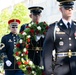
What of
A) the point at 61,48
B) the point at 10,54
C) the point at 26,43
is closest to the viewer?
the point at 61,48

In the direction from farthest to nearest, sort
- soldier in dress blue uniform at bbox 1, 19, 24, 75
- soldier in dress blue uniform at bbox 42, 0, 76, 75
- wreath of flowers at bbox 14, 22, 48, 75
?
soldier in dress blue uniform at bbox 1, 19, 24, 75
wreath of flowers at bbox 14, 22, 48, 75
soldier in dress blue uniform at bbox 42, 0, 76, 75

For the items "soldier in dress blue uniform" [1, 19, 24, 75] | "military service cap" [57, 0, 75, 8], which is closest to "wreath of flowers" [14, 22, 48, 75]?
"soldier in dress blue uniform" [1, 19, 24, 75]

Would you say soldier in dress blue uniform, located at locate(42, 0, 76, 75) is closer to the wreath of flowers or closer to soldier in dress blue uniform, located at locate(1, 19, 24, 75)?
the wreath of flowers

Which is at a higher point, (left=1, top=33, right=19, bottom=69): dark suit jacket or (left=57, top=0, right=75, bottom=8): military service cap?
(left=57, top=0, right=75, bottom=8): military service cap

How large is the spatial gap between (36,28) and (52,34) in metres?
2.25

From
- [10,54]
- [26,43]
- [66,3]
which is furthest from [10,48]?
[66,3]

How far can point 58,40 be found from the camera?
641 cm

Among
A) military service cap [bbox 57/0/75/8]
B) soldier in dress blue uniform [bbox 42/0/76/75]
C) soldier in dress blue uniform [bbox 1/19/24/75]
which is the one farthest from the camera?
soldier in dress blue uniform [bbox 1/19/24/75]

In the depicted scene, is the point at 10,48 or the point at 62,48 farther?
the point at 10,48

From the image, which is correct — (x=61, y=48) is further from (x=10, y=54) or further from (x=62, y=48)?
(x=10, y=54)

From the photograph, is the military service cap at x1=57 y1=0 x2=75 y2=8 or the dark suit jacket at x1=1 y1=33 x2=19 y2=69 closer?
the military service cap at x1=57 y1=0 x2=75 y2=8

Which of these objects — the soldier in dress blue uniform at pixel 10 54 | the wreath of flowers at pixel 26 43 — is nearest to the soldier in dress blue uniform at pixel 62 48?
the wreath of flowers at pixel 26 43

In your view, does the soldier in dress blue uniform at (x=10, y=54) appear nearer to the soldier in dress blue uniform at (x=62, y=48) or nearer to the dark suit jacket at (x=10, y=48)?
the dark suit jacket at (x=10, y=48)

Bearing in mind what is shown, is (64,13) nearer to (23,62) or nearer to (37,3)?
(23,62)
